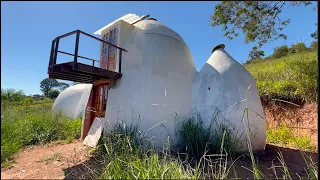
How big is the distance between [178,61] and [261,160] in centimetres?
420

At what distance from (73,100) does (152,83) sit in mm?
10849

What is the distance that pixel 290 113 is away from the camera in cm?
945

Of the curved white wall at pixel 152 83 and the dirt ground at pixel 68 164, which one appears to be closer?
the dirt ground at pixel 68 164

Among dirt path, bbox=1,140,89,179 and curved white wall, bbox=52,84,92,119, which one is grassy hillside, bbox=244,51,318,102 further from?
curved white wall, bbox=52,84,92,119

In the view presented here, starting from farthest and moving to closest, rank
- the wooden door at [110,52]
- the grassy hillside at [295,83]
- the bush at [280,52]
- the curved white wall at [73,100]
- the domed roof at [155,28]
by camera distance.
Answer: the bush at [280,52] < the curved white wall at [73,100] < the grassy hillside at [295,83] < the domed roof at [155,28] < the wooden door at [110,52]

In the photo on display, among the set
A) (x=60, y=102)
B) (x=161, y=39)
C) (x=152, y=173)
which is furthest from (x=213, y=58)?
(x=60, y=102)

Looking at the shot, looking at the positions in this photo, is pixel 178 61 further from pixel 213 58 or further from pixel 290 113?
pixel 290 113

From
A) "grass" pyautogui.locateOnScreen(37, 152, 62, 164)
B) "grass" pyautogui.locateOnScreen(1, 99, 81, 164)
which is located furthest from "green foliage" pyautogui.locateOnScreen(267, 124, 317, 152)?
"grass" pyautogui.locateOnScreen(1, 99, 81, 164)

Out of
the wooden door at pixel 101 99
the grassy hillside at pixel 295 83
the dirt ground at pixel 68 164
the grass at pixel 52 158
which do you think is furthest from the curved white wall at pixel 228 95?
the grass at pixel 52 158

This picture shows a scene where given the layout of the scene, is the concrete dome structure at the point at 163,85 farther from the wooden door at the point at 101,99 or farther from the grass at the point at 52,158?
the grass at the point at 52,158

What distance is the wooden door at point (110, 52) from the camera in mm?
7461

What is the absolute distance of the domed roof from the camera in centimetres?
758

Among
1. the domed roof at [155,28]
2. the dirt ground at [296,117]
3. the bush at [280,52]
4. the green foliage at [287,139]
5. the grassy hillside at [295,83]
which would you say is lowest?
the green foliage at [287,139]

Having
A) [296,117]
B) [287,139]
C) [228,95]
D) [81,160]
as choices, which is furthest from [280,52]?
[81,160]
